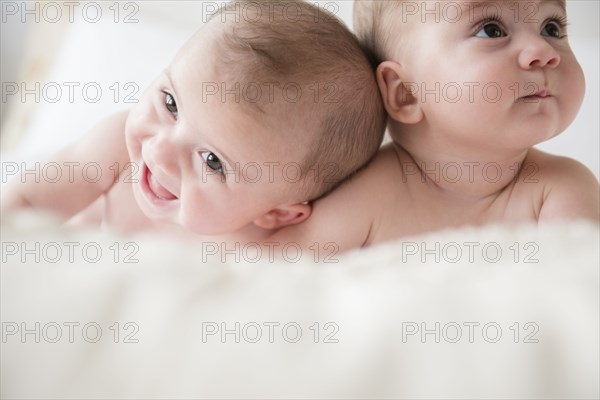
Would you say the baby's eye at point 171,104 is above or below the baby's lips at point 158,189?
above

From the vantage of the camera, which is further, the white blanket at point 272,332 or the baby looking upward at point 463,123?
the baby looking upward at point 463,123

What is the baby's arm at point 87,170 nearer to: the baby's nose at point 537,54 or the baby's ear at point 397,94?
the baby's ear at point 397,94

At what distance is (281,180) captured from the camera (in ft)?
2.89

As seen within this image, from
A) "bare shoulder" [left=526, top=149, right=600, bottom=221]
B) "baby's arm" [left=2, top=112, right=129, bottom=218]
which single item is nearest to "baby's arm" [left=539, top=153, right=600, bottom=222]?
"bare shoulder" [left=526, top=149, right=600, bottom=221]

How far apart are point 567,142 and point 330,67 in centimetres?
60

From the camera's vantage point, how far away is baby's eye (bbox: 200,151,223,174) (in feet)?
2.81

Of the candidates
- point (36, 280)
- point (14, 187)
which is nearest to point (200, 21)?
point (14, 187)

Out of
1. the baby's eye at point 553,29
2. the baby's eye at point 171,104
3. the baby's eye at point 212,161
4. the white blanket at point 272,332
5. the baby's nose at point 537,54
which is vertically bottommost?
the baby's eye at point 212,161

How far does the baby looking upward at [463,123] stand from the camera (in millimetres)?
837

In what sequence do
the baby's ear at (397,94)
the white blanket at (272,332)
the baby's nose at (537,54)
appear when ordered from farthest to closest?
1. the baby's ear at (397,94)
2. the baby's nose at (537,54)
3. the white blanket at (272,332)

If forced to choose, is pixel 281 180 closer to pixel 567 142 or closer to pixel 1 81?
pixel 567 142

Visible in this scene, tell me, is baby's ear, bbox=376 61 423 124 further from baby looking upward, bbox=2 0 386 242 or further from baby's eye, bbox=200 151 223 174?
baby's eye, bbox=200 151 223 174

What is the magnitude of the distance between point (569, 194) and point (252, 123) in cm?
40

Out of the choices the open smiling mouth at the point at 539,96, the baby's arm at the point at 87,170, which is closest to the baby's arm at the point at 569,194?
the open smiling mouth at the point at 539,96
